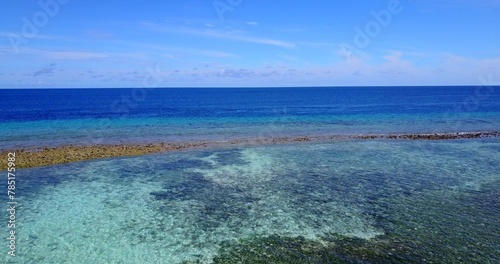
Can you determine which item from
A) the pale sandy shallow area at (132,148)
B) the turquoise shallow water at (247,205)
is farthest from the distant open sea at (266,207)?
the pale sandy shallow area at (132,148)

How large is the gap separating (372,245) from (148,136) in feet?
119

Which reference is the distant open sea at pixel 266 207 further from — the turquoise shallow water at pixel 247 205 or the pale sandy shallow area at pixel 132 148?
the pale sandy shallow area at pixel 132 148

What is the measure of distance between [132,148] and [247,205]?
2075 centimetres

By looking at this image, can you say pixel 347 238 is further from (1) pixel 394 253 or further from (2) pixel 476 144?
A: (2) pixel 476 144

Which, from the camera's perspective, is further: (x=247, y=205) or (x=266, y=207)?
(x=247, y=205)

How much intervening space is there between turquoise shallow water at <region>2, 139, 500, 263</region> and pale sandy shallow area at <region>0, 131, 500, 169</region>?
8.37 feet

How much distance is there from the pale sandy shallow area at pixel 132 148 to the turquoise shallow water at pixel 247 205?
255 cm

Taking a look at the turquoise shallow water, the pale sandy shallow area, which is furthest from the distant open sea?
the pale sandy shallow area

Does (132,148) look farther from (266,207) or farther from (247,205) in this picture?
(266,207)

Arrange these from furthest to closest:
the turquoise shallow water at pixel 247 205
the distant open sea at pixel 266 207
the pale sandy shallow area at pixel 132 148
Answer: the pale sandy shallow area at pixel 132 148, the turquoise shallow water at pixel 247 205, the distant open sea at pixel 266 207

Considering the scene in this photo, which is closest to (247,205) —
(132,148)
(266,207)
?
(266,207)

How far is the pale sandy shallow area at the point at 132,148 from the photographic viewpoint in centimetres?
3059

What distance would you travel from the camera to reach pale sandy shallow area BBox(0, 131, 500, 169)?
30594 millimetres

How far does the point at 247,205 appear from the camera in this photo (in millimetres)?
19500
